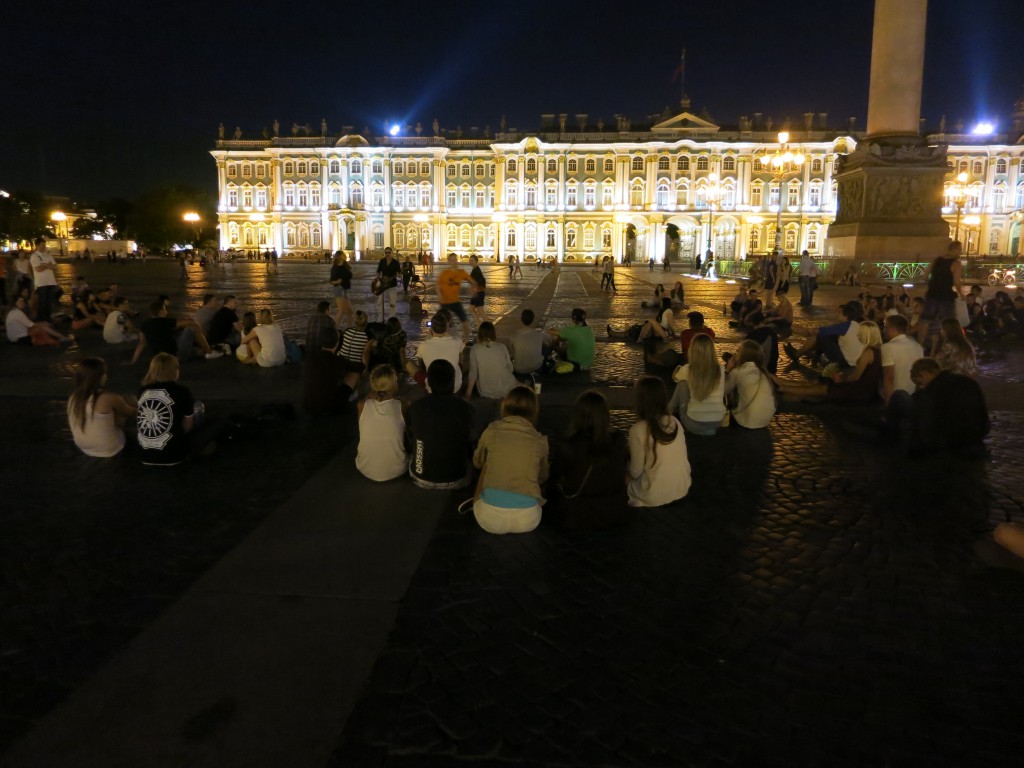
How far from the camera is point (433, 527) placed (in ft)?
15.4

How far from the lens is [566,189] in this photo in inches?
3371

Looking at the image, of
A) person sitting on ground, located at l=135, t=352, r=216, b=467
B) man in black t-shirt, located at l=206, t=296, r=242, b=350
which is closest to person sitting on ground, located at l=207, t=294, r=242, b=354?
man in black t-shirt, located at l=206, t=296, r=242, b=350

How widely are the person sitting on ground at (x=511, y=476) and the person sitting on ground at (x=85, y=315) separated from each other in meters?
12.5

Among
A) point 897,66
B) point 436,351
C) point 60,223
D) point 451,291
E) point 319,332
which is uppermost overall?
point 60,223

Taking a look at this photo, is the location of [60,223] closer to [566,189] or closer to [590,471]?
[566,189]

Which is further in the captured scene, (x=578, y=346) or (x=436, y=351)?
(x=578, y=346)

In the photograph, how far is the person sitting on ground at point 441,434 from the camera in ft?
16.7

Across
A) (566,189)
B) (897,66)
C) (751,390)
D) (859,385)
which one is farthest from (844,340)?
(566,189)

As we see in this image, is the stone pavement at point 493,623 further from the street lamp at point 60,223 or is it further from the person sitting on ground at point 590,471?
the street lamp at point 60,223

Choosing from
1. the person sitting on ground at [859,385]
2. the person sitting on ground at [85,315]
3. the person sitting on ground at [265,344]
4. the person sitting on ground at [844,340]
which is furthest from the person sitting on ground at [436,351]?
the person sitting on ground at [85,315]

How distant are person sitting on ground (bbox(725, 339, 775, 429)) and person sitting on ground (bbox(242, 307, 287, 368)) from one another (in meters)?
5.95

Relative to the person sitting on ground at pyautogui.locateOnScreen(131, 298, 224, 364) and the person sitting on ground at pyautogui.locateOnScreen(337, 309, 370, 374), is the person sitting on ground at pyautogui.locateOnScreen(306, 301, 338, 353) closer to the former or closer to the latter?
the person sitting on ground at pyautogui.locateOnScreen(337, 309, 370, 374)

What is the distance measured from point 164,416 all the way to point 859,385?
21.2 feet

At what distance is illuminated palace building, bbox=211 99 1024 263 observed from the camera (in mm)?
82312
